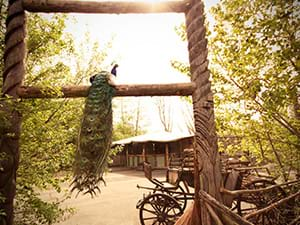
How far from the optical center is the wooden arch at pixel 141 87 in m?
2.09

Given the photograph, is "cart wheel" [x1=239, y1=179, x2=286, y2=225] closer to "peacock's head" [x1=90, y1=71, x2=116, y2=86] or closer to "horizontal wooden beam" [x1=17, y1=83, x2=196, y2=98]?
"horizontal wooden beam" [x1=17, y1=83, x2=196, y2=98]

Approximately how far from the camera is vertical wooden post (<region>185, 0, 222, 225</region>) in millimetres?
2105

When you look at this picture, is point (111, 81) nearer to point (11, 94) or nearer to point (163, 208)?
point (11, 94)

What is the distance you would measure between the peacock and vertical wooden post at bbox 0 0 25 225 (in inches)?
25.0

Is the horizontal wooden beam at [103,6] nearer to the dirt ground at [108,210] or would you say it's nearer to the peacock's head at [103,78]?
the peacock's head at [103,78]

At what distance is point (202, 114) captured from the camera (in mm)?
2191

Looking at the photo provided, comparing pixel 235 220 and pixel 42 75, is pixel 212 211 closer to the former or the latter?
pixel 235 220

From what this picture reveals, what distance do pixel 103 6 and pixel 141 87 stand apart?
1.03 meters

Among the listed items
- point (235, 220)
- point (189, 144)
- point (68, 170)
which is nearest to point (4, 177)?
point (68, 170)

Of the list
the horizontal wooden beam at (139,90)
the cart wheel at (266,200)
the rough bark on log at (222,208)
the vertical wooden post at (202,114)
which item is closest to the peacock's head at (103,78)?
the horizontal wooden beam at (139,90)

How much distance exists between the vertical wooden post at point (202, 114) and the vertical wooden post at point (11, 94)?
6.16 feet

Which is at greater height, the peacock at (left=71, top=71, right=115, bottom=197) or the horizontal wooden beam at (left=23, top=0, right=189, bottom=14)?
the horizontal wooden beam at (left=23, top=0, right=189, bottom=14)

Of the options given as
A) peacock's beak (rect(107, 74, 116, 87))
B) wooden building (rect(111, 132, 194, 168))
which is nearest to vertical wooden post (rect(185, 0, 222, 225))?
peacock's beak (rect(107, 74, 116, 87))

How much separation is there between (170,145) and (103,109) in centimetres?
1659
